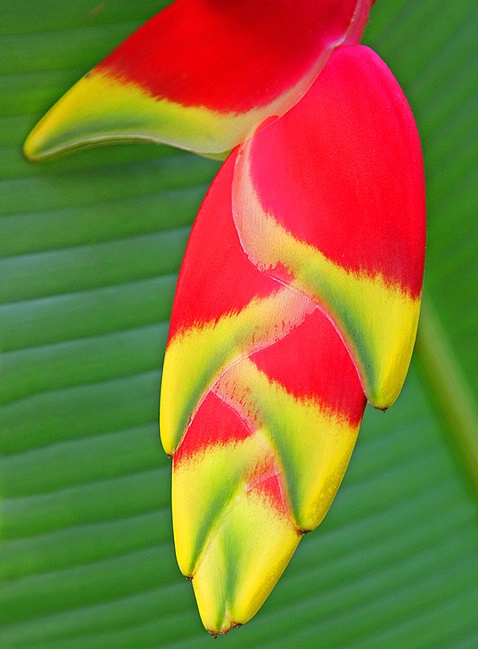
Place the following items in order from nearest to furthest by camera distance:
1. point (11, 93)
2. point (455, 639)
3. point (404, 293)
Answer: point (404, 293) < point (11, 93) < point (455, 639)

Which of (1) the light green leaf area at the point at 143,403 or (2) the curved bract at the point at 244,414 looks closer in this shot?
(2) the curved bract at the point at 244,414

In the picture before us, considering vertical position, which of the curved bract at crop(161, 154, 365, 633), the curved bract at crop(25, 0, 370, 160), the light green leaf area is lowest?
the light green leaf area

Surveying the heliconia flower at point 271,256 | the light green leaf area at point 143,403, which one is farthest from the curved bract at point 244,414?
the light green leaf area at point 143,403

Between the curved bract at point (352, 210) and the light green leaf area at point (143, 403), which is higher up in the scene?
the curved bract at point (352, 210)

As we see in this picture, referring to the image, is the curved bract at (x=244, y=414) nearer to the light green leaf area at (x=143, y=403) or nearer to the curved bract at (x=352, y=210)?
the curved bract at (x=352, y=210)

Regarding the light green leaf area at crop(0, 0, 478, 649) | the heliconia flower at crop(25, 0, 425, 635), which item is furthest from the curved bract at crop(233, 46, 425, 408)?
the light green leaf area at crop(0, 0, 478, 649)

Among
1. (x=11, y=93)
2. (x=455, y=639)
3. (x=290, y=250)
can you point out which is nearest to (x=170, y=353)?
(x=290, y=250)

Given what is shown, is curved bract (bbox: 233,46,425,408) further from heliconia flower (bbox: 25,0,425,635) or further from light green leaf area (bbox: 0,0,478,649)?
light green leaf area (bbox: 0,0,478,649)

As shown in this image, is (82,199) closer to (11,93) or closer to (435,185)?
(11,93)
